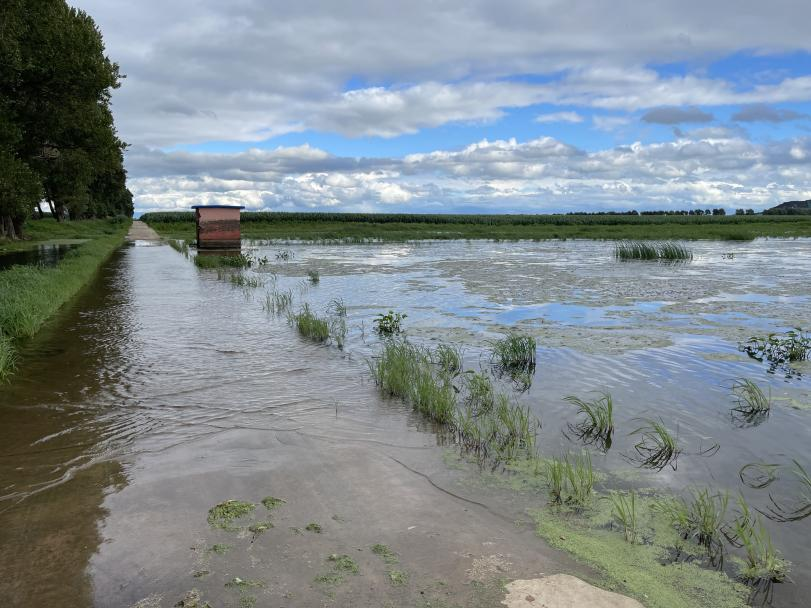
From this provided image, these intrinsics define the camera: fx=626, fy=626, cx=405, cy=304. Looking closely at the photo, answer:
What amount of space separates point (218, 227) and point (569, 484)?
114ft

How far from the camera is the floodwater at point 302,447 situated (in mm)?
3855

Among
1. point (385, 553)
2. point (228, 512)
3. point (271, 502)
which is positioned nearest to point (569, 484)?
point (385, 553)

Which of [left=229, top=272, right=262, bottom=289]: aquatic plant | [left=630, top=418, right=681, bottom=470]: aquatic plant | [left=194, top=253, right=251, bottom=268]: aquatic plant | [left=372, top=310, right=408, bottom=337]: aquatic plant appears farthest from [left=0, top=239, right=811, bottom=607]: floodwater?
[left=194, top=253, right=251, bottom=268]: aquatic plant

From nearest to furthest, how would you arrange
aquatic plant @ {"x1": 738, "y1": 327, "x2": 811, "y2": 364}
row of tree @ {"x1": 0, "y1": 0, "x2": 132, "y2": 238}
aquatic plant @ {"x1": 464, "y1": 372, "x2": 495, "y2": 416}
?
aquatic plant @ {"x1": 464, "y1": 372, "x2": 495, "y2": 416}, aquatic plant @ {"x1": 738, "y1": 327, "x2": 811, "y2": 364}, row of tree @ {"x1": 0, "y1": 0, "x2": 132, "y2": 238}

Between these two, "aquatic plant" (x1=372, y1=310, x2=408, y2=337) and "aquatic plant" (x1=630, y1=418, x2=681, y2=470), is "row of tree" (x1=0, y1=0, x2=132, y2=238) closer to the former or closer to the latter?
"aquatic plant" (x1=372, y1=310, x2=408, y2=337)

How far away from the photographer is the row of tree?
59.5 ft

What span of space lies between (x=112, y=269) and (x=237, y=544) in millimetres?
23396

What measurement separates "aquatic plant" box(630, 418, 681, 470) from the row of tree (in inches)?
723

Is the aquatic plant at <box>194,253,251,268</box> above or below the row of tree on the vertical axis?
below

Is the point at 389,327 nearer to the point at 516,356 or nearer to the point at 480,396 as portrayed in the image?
the point at 516,356

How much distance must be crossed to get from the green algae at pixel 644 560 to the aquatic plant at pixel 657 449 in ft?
3.27

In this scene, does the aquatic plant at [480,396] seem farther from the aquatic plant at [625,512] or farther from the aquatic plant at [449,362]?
the aquatic plant at [625,512]

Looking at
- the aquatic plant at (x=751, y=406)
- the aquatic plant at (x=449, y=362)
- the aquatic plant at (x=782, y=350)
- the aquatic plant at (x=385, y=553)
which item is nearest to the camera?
the aquatic plant at (x=385, y=553)

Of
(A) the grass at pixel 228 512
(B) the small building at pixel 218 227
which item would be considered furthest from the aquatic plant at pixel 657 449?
(B) the small building at pixel 218 227
